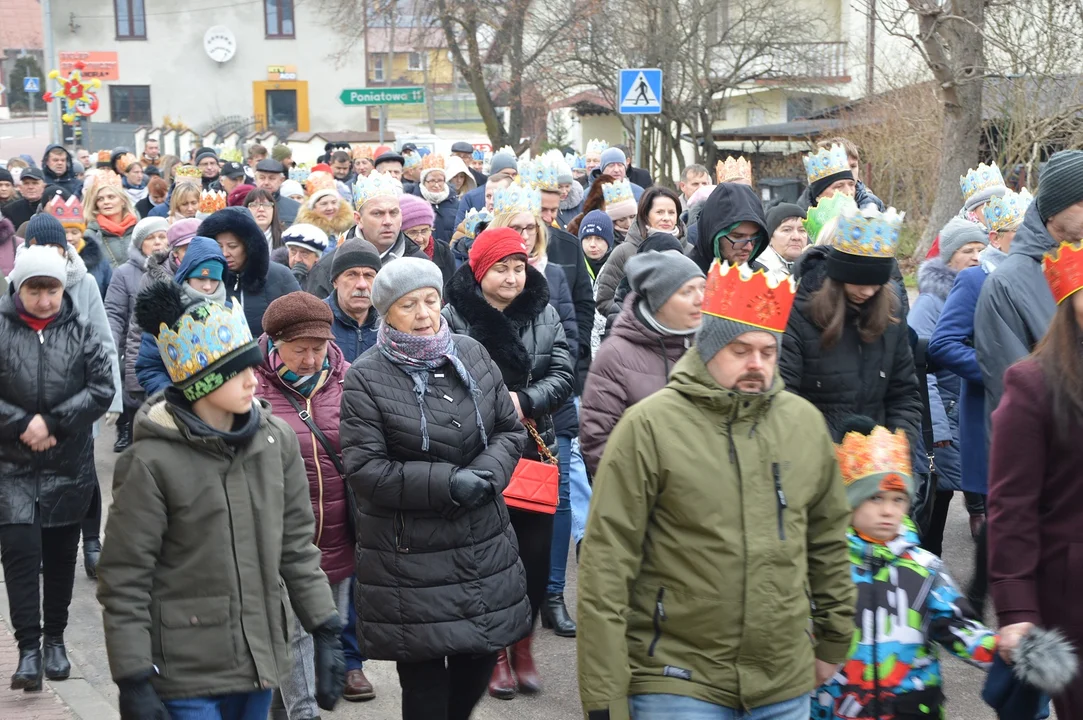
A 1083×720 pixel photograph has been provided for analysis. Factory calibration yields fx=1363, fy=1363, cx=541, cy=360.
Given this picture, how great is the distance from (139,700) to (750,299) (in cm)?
212

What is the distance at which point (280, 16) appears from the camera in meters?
68.6

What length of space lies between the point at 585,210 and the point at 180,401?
7.76m

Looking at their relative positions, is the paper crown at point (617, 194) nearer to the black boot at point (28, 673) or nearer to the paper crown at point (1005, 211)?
the paper crown at point (1005, 211)

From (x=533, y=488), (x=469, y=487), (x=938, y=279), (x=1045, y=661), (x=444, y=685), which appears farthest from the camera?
(x=938, y=279)

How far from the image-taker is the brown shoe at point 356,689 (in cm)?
632

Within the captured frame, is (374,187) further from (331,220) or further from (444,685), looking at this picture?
(444,685)

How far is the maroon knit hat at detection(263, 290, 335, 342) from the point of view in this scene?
567 cm

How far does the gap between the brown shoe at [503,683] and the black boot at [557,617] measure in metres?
0.87

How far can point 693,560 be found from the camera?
12.5 feet

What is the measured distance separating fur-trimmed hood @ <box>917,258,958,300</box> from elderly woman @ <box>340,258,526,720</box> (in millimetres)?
3627

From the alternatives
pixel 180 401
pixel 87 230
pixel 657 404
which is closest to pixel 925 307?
pixel 657 404

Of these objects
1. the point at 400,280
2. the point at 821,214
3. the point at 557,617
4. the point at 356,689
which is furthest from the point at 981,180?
the point at 356,689

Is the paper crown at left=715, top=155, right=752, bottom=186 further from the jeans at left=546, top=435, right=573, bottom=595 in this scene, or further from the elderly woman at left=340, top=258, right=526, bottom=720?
the elderly woman at left=340, top=258, right=526, bottom=720

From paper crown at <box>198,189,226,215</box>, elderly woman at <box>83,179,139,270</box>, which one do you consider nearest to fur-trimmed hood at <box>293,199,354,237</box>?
paper crown at <box>198,189,226,215</box>
